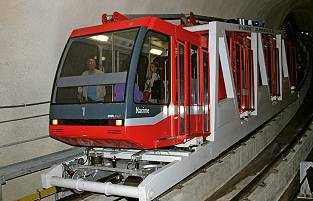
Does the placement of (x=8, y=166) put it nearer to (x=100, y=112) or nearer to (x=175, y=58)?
(x=100, y=112)

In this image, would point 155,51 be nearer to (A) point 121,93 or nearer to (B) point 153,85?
(B) point 153,85

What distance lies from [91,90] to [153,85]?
998 mm

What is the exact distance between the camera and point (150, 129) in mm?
5188

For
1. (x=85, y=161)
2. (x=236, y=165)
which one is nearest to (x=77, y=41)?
(x=85, y=161)

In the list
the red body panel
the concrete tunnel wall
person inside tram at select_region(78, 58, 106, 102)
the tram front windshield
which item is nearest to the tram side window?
the tram front windshield

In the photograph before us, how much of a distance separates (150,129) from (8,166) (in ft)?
8.11

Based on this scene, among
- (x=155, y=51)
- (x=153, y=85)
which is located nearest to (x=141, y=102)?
(x=153, y=85)

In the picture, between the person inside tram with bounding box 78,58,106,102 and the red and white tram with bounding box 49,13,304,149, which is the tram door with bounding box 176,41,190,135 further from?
the person inside tram with bounding box 78,58,106,102

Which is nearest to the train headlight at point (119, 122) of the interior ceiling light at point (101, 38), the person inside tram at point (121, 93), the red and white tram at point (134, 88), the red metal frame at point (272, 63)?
the red and white tram at point (134, 88)

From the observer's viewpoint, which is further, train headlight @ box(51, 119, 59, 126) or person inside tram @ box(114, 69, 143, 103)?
train headlight @ box(51, 119, 59, 126)

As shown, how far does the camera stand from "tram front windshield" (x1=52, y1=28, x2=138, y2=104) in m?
5.17

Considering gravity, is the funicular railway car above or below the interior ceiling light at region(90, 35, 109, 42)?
below

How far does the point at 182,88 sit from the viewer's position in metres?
5.75

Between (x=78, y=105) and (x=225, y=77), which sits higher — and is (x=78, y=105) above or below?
below
